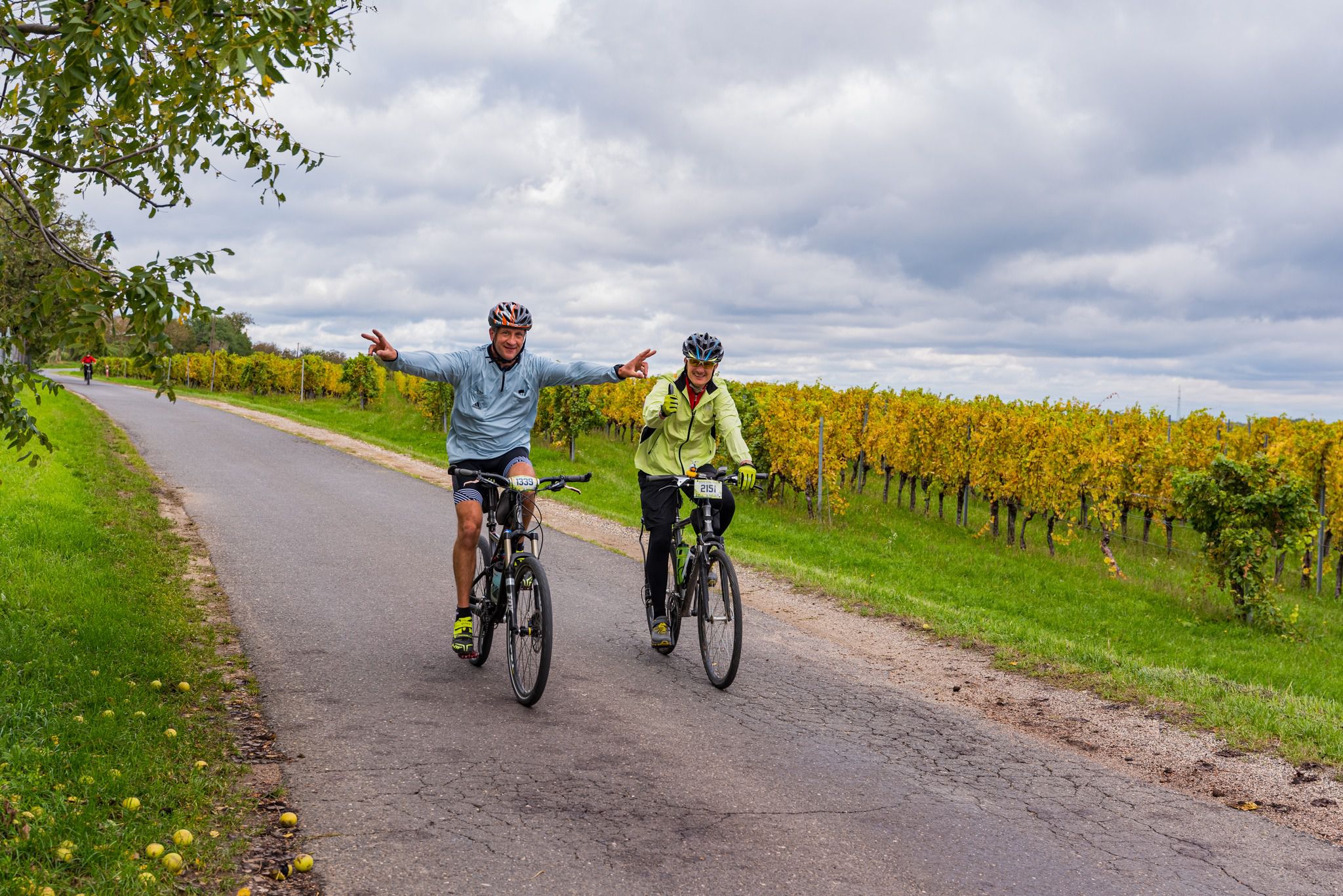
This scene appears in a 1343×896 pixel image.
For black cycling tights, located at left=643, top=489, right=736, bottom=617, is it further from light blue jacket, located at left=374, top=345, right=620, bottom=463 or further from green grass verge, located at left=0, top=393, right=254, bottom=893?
green grass verge, located at left=0, top=393, right=254, bottom=893

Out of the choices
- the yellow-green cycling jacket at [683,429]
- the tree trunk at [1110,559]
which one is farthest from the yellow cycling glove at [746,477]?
the tree trunk at [1110,559]

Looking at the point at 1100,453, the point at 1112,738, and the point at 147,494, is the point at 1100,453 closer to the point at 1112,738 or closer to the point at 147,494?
the point at 1112,738

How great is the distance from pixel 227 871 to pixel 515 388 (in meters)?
3.40

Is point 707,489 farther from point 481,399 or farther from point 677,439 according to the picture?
point 481,399

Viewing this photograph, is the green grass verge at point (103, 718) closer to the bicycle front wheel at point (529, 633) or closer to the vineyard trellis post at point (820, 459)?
the bicycle front wheel at point (529, 633)

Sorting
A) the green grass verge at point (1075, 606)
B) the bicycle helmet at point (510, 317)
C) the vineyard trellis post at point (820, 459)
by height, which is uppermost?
the bicycle helmet at point (510, 317)

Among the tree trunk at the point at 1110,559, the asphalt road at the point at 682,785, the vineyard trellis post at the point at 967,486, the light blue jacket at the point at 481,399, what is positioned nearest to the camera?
the asphalt road at the point at 682,785

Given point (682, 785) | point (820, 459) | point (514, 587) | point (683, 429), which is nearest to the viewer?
point (682, 785)

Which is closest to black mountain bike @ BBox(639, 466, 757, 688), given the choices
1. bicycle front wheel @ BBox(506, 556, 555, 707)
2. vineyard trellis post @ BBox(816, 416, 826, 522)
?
bicycle front wheel @ BBox(506, 556, 555, 707)

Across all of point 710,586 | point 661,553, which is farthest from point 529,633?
point 661,553

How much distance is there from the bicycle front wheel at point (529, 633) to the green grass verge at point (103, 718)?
1.60 m

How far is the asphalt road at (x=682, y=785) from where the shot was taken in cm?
371

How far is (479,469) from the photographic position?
6191 mm

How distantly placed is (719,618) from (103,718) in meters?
3.45
